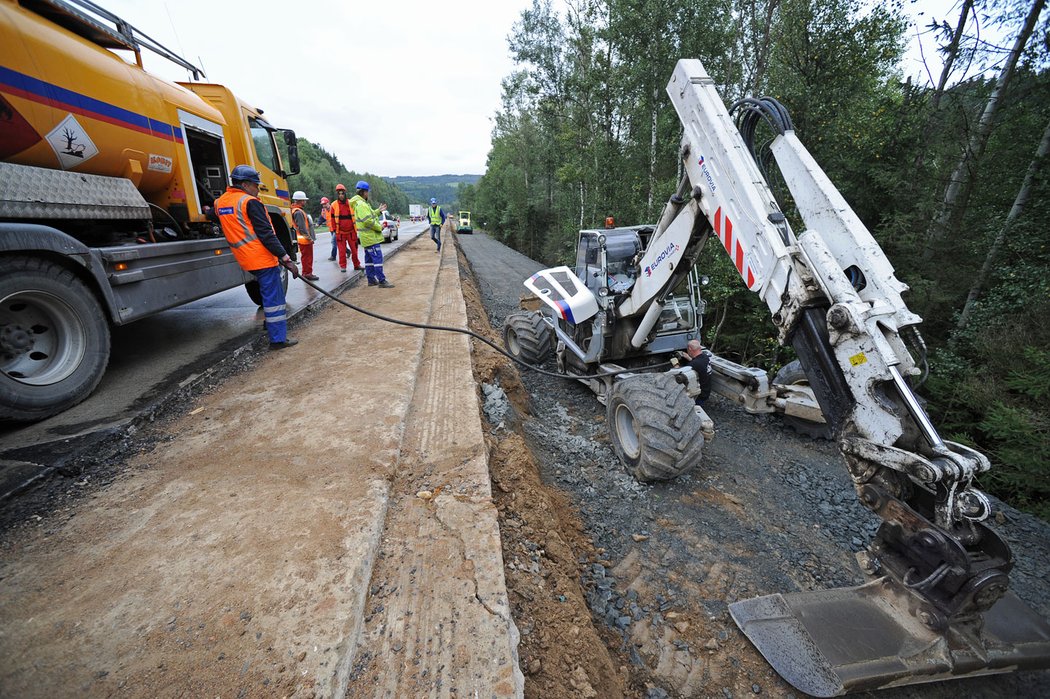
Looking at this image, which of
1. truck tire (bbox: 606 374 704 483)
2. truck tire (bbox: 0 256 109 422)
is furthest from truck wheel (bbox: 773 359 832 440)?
truck tire (bbox: 0 256 109 422)

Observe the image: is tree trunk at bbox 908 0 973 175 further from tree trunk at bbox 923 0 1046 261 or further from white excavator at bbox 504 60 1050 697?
white excavator at bbox 504 60 1050 697

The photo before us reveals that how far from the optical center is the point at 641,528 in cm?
328

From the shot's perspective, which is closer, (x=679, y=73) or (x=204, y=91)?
(x=679, y=73)

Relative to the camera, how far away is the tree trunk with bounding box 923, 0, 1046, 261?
261 inches

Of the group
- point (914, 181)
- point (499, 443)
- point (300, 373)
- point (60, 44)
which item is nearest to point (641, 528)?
point (499, 443)

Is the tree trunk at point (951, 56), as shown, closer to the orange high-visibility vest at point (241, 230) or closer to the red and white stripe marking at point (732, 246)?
the red and white stripe marking at point (732, 246)

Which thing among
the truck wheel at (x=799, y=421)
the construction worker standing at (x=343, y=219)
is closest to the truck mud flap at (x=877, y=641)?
the truck wheel at (x=799, y=421)

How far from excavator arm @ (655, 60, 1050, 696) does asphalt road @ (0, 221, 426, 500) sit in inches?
166

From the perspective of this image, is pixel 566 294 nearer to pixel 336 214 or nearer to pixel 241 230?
pixel 241 230

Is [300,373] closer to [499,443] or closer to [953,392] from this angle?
[499,443]

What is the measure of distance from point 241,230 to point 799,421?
21.3ft

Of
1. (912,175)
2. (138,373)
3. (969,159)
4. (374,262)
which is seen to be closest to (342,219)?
(374,262)

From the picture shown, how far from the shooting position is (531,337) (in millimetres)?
6254

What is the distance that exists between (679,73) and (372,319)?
4817 millimetres
